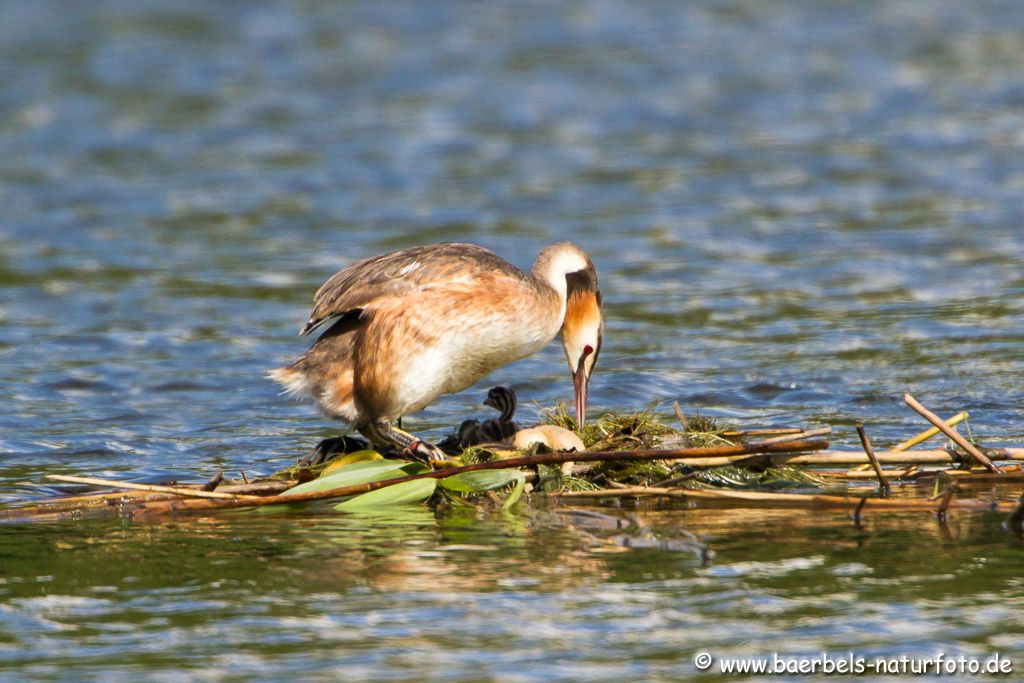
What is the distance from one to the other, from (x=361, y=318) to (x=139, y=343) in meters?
4.21

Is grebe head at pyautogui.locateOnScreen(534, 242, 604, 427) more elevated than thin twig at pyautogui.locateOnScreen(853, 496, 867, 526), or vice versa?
grebe head at pyautogui.locateOnScreen(534, 242, 604, 427)

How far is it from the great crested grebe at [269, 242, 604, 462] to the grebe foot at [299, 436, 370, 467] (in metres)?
0.11

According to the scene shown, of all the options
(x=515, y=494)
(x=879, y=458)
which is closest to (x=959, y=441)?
(x=879, y=458)

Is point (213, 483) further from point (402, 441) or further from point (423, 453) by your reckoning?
point (402, 441)

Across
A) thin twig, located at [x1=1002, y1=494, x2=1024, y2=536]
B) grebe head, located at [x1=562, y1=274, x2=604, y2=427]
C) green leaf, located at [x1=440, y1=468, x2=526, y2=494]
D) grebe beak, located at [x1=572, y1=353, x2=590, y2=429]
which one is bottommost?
thin twig, located at [x1=1002, y1=494, x2=1024, y2=536]

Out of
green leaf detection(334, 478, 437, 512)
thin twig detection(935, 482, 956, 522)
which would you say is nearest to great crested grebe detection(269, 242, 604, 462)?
green leaf detection(334, 478, 437, 512)

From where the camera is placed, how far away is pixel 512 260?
514 inches

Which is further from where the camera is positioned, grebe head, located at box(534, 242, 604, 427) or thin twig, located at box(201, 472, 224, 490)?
grebe head, located at box(534, 242, 604, 427)

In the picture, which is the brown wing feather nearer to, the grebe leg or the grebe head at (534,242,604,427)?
the grebe head at (534,242,604,427)

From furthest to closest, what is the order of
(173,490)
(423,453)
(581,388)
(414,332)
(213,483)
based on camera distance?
(581,388)
(414,332)
(423,453)
(213,483)
(173,490)

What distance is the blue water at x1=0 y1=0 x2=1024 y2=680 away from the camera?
5273 mm

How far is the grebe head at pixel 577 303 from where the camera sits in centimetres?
802

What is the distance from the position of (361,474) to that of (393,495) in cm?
20

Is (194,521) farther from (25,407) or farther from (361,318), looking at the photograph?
(25,407)
